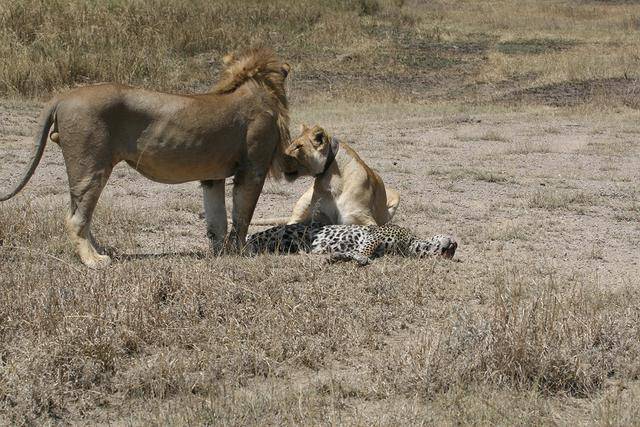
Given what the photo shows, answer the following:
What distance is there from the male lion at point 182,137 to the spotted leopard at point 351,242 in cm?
29

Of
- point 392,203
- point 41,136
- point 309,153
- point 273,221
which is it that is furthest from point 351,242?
point 41,136

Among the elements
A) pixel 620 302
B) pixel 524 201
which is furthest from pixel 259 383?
pixel 524 201

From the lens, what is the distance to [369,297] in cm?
706

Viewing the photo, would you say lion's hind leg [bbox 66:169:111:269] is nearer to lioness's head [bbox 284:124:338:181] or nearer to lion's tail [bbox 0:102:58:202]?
lion's tail [bbox 0:102:58:202]

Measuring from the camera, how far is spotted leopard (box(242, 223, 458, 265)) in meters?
8.36

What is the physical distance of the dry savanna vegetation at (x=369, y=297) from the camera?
17.5 feet

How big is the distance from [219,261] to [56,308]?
5.62 feet

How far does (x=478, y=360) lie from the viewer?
563 cm

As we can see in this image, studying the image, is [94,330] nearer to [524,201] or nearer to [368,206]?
[368,206]

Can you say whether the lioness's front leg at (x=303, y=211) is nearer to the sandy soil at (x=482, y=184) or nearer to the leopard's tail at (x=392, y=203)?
the leopard's tail at (x=392, y=203)

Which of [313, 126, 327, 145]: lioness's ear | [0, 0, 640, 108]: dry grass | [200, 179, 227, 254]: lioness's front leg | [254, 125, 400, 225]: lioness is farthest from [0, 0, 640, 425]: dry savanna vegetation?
[0, 0, 640, 108]: dry grass

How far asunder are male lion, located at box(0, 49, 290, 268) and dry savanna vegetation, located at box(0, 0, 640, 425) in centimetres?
53

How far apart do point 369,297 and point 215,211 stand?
7.01 feet

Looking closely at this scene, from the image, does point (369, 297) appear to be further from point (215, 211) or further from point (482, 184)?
point (482, 184)
